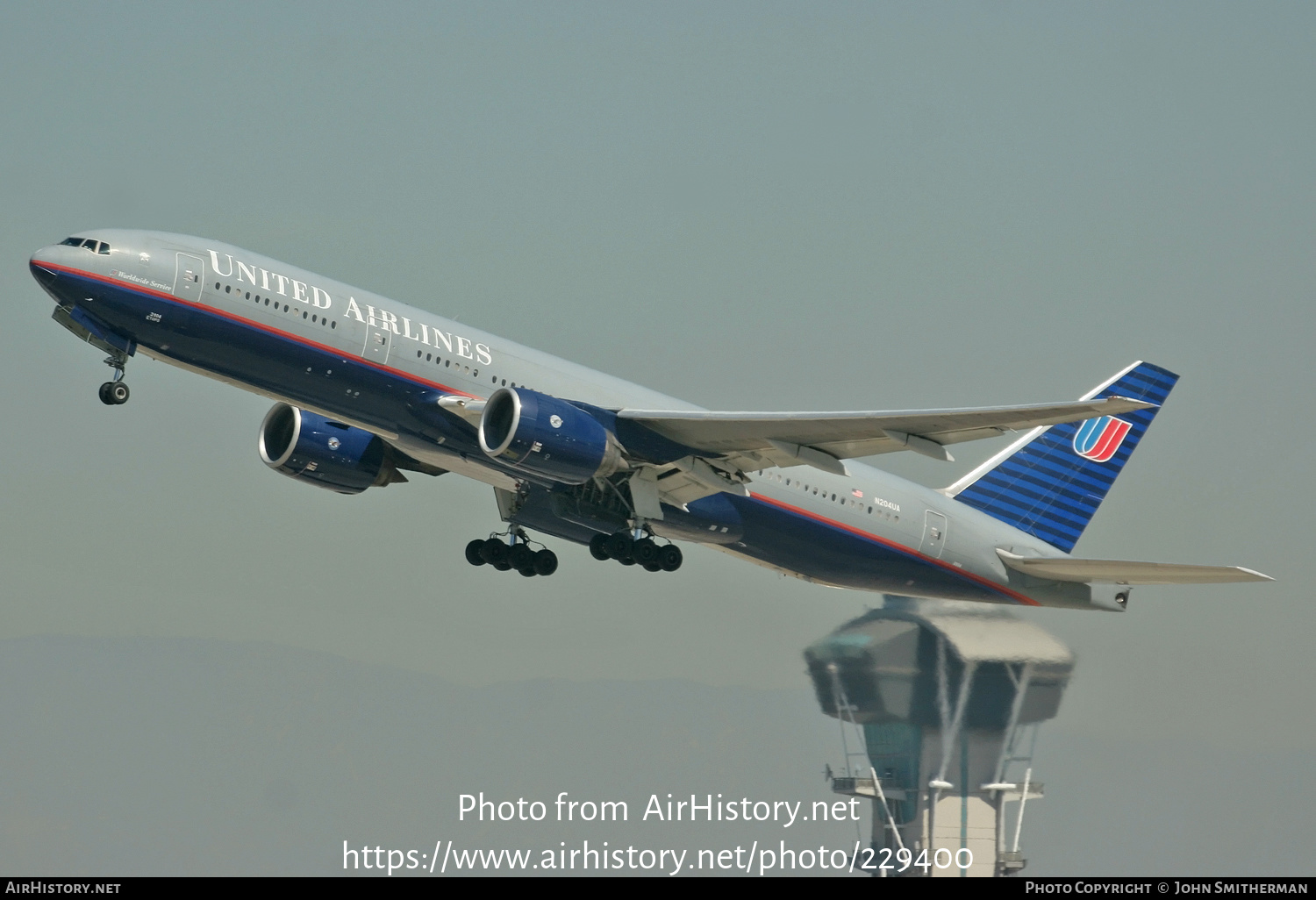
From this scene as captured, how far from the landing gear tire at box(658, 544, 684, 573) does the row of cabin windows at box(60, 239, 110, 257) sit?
12.9 meters

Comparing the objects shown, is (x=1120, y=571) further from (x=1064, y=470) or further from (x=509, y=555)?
(x=509, y=555)

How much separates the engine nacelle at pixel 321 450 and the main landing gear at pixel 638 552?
5544 millimetres

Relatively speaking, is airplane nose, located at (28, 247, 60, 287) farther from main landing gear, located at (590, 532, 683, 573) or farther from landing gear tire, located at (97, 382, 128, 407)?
main landing gear, located at (590, 532, 683, 573)

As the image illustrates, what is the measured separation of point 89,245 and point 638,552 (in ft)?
41.5

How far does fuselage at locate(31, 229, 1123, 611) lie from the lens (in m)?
30.0

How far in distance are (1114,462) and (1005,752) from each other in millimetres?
11234

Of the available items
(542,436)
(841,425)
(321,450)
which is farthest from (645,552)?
(321,450)

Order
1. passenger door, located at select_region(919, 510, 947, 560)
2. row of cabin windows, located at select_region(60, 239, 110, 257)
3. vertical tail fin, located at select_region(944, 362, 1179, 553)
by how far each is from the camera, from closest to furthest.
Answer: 1. row of cabin windows, located at select_region(60, 239, 110, 257)
2. passenger door, located at select_region(919, 510, 947, 560)
3. vertical tail fin, located at select_region(944, 362, 1179, 553)

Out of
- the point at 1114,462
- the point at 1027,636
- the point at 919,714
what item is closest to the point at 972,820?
the point at 919,714

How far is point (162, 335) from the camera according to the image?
30.1 meters

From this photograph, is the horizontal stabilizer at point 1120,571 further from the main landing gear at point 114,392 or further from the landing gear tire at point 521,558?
the main landing gear at point 114,392

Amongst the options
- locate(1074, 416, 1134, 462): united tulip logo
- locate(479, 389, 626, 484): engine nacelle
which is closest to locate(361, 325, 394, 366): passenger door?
locate(479, 389, 626, 484): engine nacelle

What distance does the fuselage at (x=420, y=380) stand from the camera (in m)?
30.0

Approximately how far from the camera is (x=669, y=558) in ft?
117
